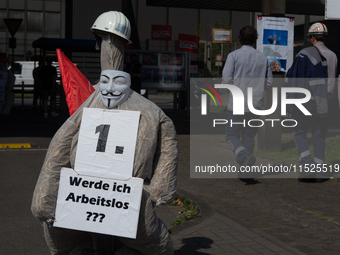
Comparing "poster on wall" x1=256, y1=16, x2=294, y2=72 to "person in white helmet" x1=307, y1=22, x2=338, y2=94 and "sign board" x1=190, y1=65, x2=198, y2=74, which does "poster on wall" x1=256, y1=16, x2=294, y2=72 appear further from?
"sign board" x1=190, y1=65, x2=198, y2=74

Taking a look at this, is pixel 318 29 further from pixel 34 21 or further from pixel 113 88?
pixel 34 21

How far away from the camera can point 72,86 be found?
10.2 ft

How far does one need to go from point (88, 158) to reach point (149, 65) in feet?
49.6

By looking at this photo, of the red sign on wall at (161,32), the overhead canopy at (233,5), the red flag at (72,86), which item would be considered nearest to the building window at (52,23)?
A: the red sign on wall at (161,32)

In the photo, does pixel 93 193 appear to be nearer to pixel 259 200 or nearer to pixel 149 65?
pixel 259 200

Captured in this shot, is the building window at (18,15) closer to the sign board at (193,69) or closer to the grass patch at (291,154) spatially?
the sign board at (193,69)

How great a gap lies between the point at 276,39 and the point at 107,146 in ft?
23.7

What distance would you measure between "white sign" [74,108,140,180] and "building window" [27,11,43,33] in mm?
54449

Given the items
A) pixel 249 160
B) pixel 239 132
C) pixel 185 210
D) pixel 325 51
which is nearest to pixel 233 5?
pixel 325 51

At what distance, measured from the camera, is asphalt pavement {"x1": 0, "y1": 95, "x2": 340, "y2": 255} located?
4398 millimetres

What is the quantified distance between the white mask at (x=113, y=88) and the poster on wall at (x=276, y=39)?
22.3 ft

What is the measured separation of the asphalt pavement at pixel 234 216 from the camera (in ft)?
14.4

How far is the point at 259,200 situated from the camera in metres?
6.16

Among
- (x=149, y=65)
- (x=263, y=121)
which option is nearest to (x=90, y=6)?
(x=149, y=65)
